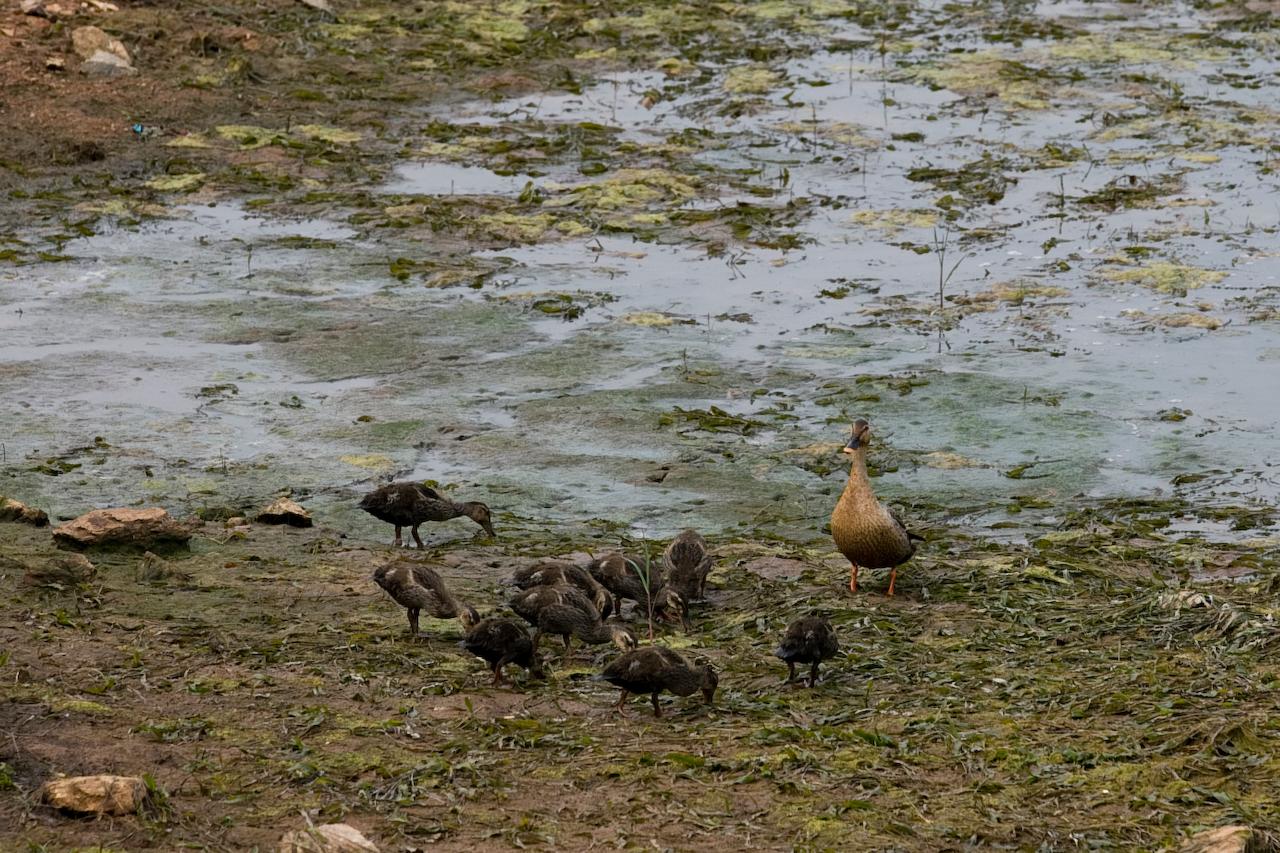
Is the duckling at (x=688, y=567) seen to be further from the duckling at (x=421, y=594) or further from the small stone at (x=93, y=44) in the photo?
the small stone at (x=93, y=44)

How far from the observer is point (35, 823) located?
619 centimetres

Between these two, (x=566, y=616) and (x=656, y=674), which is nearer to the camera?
(x=656, y=674)

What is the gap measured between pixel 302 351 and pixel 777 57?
10.1 m

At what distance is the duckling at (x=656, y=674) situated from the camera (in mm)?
7340

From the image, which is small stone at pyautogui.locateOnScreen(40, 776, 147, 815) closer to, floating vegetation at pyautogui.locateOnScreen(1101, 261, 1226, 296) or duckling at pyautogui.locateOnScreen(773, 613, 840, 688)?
duckling at pyautogui.locateOnScreen(773, 613, 840, 688)

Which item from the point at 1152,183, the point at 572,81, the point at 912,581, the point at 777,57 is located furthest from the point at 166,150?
the point at 912,581

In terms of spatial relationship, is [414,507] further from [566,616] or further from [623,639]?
[623,639]

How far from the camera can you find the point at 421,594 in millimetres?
8281

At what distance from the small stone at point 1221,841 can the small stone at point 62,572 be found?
208 inches

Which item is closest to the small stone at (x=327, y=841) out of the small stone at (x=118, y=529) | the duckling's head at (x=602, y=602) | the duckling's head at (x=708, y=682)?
the duckling's head at (x=708, y=682)

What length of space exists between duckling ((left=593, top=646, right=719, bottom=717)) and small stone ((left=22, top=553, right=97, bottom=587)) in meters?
2.85

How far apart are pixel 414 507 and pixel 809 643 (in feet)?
9.19

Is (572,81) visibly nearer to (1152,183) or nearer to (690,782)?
(1152,183)

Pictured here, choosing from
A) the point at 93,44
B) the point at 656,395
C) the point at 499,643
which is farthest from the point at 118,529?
the point at 93,44
